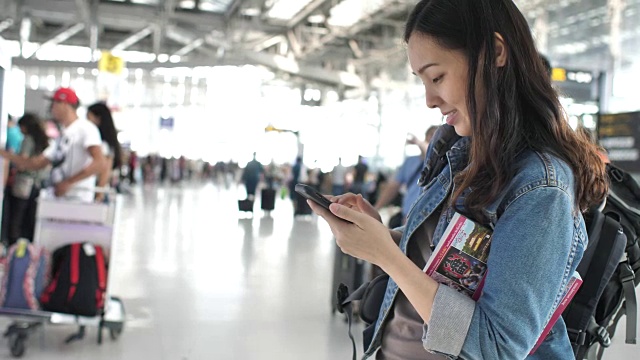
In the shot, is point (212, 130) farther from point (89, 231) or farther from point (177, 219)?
point (89, 231)

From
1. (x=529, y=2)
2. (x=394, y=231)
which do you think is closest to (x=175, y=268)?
(x=394, y=231)

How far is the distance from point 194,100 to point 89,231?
41.2m

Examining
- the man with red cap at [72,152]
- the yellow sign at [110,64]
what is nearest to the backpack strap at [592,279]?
the man with red cap at [72,152]

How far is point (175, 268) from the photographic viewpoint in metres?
7.98

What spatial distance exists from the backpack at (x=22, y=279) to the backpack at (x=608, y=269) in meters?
3.90

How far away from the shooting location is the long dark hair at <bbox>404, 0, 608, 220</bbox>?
51.6 inches

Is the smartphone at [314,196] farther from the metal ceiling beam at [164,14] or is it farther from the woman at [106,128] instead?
the metal ceiling beam at [164,14]

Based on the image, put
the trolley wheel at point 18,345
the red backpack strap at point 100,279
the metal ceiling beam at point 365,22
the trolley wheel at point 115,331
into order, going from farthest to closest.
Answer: the metal ceiling beam at point 365,22 → the trolley wheel at point 115,331 → the red backpack strap at point 100,279 → the trolley wheel at point 18,345

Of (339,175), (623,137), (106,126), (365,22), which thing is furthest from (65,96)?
Answer: (365,22)

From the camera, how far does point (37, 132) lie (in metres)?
7.18

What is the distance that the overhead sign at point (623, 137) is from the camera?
806cm

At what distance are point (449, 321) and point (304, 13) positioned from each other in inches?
1027

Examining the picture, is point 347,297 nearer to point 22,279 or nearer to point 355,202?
point 355,202

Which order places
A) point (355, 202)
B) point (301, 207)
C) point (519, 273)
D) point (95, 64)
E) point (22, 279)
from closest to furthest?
point (519, 273), point (355, 202), point (22, 279), point (301, 207), point (95, 64)
